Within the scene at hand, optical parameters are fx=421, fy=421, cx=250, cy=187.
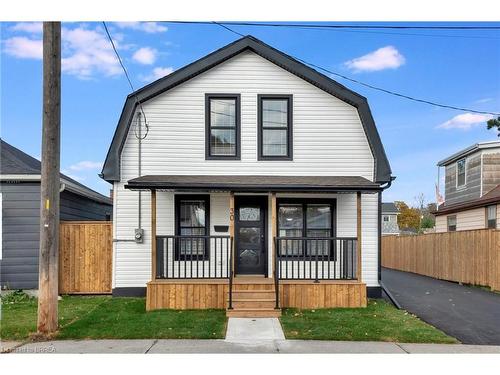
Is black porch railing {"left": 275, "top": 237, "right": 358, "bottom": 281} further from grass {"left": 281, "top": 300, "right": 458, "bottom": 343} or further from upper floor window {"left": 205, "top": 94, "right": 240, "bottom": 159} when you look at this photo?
upper floor window {"left": 205, "top": 94, "right": 240, "bottom": 159}

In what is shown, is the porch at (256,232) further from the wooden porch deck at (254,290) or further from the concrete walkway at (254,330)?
the concrete walkway at (254,330)

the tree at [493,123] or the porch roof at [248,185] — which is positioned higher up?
the tree at [493,123]

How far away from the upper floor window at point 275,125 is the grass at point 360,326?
4032mm

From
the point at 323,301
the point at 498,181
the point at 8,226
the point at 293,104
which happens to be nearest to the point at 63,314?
the point at 8,226

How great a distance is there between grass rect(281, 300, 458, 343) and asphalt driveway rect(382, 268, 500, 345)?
17.9 inches

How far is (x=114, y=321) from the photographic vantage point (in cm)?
790

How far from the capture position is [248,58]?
10.9 meters

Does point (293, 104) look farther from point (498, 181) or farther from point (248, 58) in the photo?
point (498, 181)

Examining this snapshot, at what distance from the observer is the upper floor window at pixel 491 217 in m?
14.7

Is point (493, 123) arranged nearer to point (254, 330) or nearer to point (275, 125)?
point (275, 125)

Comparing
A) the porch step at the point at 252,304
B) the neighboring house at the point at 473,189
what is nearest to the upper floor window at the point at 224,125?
the porch step at the point at 252,304

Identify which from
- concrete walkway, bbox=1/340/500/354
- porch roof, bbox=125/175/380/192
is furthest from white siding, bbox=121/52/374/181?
concrete walkway, bbox=1/340/500/354

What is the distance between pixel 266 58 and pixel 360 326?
22.4 ft

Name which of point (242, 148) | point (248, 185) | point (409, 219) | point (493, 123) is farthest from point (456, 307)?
point (409, 219)
